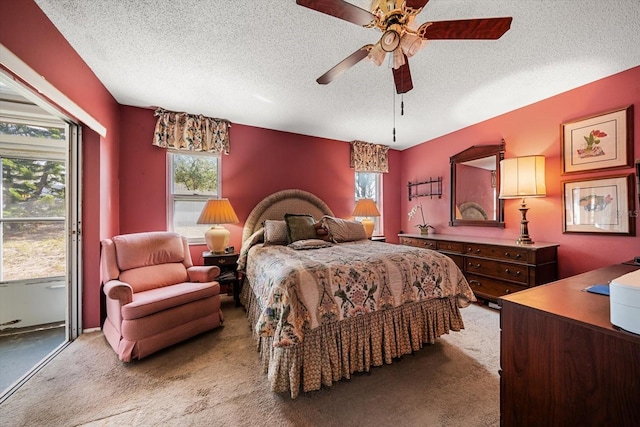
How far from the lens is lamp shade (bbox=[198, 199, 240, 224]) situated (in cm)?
312

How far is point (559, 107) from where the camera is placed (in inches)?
112

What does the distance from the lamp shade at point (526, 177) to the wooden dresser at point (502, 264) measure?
61cm

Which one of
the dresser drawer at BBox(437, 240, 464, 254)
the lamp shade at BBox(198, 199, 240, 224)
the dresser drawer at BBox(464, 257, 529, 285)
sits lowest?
the dresser drawer at BBox(464, 257, 529, 285)

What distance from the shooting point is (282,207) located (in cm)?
385

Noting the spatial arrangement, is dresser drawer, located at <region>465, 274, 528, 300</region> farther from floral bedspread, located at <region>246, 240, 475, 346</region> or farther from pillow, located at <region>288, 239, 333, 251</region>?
pillow, located at <region>288, 239, 333, 251</region>

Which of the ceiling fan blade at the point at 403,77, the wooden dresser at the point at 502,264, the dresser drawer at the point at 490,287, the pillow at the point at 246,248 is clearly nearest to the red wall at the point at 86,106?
the pillow at the point at 246,248

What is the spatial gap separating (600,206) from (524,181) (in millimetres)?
690

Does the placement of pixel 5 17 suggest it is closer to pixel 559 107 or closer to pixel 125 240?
pixel 125 240

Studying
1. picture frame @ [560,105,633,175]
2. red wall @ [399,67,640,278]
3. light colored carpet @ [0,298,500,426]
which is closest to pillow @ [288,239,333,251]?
light colored carpet @ [0,298,500,426]

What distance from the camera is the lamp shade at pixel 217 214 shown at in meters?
3.12

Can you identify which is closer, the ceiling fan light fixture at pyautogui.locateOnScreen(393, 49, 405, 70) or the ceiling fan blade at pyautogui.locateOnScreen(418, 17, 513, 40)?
the ceiling fan blade at pyautogui.locateOnScreen(418, 17, 513, 40)

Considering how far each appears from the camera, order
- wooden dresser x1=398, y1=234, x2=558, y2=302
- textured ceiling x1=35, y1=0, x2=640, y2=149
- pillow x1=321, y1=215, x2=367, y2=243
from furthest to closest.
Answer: pillow x1=321, y1=215, x2=367, y2=243 < wooden dresser x1=398, y1=234, x2=558, y2=302 < textured ceiling x1=35, y1=0, x2=640, y2=149

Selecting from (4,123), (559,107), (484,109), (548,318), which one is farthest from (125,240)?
(559,107)

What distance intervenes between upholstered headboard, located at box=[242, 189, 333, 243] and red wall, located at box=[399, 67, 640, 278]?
237 cm
